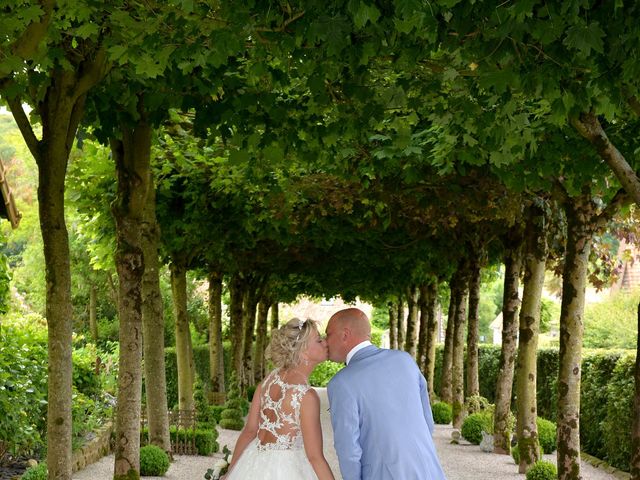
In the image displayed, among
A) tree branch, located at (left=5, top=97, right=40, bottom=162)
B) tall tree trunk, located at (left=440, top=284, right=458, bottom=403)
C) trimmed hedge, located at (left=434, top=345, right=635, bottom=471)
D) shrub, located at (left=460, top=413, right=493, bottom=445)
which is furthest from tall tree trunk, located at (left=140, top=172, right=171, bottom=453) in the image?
tall tree trunk, located at (left=440, top=284, right=458, bottom=403)

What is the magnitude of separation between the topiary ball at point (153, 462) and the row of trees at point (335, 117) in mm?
1121

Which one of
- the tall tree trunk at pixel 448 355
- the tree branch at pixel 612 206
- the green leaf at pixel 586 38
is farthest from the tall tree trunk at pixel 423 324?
the green leaf at pixel 586 38

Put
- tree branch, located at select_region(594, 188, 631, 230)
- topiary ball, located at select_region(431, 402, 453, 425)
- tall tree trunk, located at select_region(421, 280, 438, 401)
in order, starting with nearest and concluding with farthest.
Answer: tree branch, located at select_region(594, 188, 631, 230) → topiary ball, located at select_region(431, 402, 453, 425) → tall tree trunk, located at select_region(421, 280, 438, 401)

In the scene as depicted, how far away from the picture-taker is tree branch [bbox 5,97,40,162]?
→ 9.29m

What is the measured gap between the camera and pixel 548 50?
619cm

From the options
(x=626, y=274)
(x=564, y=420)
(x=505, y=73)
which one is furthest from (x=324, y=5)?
(x=626, y=274)

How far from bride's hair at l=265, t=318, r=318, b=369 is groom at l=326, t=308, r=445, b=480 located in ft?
2.06

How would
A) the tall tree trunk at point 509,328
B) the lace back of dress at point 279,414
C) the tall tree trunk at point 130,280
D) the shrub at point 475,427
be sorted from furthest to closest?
the shrub at point 475,427, the tall tree trunk at point 509,328, the tall tree trunk at point 130,280, the lace back of dress at point 279,414

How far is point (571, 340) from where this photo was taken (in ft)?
38.3

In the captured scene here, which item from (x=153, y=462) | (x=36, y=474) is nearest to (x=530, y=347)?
(x=153, y=462)

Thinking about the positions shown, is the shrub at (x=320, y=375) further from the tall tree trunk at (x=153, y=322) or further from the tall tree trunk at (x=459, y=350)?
the tall tree trunk at (x=153, y=322)

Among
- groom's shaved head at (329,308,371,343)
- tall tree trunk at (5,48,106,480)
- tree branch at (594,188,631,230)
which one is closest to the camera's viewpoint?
groom's shaved head at (329,308,371,343)

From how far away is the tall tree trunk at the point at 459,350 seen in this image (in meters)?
22.6

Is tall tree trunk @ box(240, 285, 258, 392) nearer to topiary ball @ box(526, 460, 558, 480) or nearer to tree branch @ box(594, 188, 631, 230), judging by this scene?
topiary ball @ box(526, 460, 558, 480)
